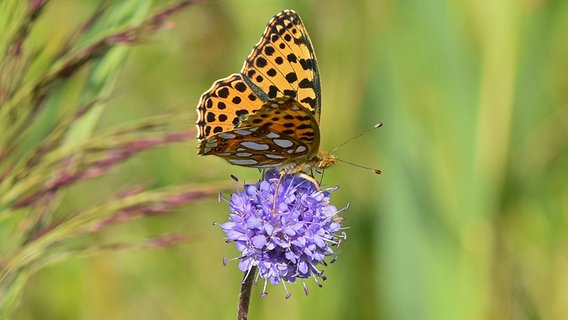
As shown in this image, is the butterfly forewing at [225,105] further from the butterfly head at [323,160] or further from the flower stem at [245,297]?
the flower stem at [245,297]

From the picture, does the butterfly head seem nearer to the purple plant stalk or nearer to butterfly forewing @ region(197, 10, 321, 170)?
butterfly forewing @ region(197, 10, 321, 170)

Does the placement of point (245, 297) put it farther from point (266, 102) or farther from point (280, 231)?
point (266, 102)

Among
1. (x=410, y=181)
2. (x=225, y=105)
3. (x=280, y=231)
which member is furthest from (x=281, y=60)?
(x=410, y=181)

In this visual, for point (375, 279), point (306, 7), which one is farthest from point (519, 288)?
point (306, 7)

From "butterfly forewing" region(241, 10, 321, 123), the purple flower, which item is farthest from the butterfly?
the purple flower

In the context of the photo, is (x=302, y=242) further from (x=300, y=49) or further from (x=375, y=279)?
(x=375, y=279)

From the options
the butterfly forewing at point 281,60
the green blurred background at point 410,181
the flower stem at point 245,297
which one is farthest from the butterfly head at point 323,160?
the flower stem at point 245,297

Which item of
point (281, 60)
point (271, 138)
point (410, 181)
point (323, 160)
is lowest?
point (410, 181)
